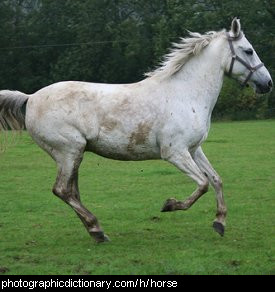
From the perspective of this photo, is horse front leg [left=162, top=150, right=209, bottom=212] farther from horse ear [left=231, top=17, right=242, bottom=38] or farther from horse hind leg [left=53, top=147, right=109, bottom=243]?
horse ear [left=231, top=17, right=242, bottom=38]

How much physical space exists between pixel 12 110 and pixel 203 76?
2384 mm

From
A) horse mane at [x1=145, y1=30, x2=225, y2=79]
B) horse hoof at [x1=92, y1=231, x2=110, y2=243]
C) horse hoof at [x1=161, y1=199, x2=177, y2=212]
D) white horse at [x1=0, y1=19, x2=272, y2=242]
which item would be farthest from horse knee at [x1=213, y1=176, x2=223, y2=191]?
horse hoof at [x1=92, y1=231, x2=110, y2=243]

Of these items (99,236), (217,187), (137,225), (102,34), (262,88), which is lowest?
(102,34)

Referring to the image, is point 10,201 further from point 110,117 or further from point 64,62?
point 64,62

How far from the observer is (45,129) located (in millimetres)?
9008

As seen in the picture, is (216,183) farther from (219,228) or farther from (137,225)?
(137,225)

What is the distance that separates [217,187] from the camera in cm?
927

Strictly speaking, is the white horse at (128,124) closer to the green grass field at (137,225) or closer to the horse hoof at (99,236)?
the horse hoof at (99,236)

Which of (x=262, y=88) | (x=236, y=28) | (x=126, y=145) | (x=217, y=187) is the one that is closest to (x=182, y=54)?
(x=236, y=28)

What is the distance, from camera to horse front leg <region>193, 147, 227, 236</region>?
356 inches

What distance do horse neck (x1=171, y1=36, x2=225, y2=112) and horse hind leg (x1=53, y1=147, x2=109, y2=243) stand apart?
4.91ft

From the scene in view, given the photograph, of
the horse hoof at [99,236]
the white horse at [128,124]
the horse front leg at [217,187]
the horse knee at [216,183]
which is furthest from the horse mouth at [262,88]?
the horse hoof at [99,236]

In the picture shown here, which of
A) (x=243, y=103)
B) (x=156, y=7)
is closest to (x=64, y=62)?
(x=156, y=7)

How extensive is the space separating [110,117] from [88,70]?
42200 mm
